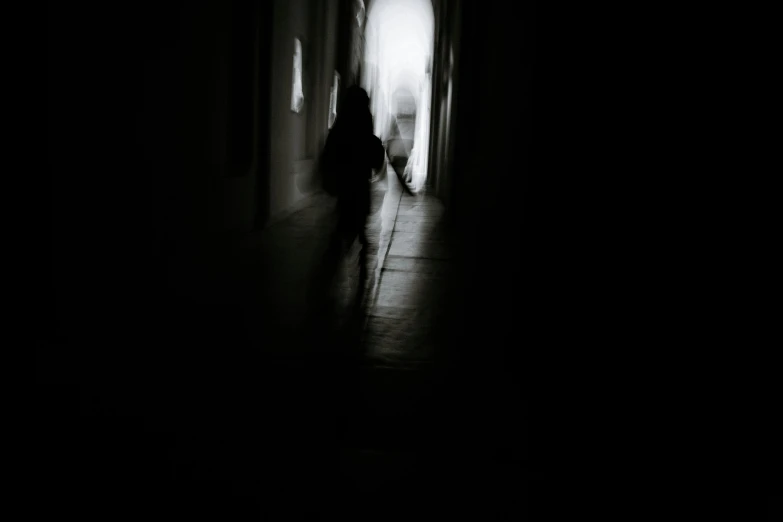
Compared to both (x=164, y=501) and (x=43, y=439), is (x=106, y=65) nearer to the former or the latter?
(x=43, y=439)

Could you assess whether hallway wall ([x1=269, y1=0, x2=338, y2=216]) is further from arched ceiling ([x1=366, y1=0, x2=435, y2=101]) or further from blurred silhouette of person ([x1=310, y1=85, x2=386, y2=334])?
arched ceiling ([x1=366, y1=0, x2=435, y2=101])

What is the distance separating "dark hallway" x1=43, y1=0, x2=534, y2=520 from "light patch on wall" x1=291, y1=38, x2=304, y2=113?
1836 mm

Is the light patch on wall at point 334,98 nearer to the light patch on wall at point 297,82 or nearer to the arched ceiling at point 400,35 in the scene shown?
the light patch on wall at point 297,82

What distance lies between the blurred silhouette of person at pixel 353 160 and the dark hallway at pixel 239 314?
30 centimetres

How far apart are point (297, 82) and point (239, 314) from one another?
771cm

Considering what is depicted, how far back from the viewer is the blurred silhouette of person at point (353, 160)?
5.08m

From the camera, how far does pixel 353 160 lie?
5125mm

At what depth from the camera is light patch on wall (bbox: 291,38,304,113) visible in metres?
10.3

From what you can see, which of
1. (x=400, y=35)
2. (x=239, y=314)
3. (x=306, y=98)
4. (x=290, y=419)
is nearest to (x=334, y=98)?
(x=306, y=98)

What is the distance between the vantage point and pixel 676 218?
2.97m

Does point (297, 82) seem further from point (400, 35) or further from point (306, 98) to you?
→ point (400, 35)

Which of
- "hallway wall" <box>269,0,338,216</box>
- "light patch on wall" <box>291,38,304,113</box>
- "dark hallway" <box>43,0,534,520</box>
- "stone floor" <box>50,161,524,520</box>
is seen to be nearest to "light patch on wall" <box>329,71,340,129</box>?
"hallway wall" <box>269,0,338,216</box>

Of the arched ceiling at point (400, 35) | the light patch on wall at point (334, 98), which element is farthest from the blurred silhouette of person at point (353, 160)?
the arched ceiling at point (400, 35)

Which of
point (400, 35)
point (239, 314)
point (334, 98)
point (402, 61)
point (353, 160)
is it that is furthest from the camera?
point (402, 61)
